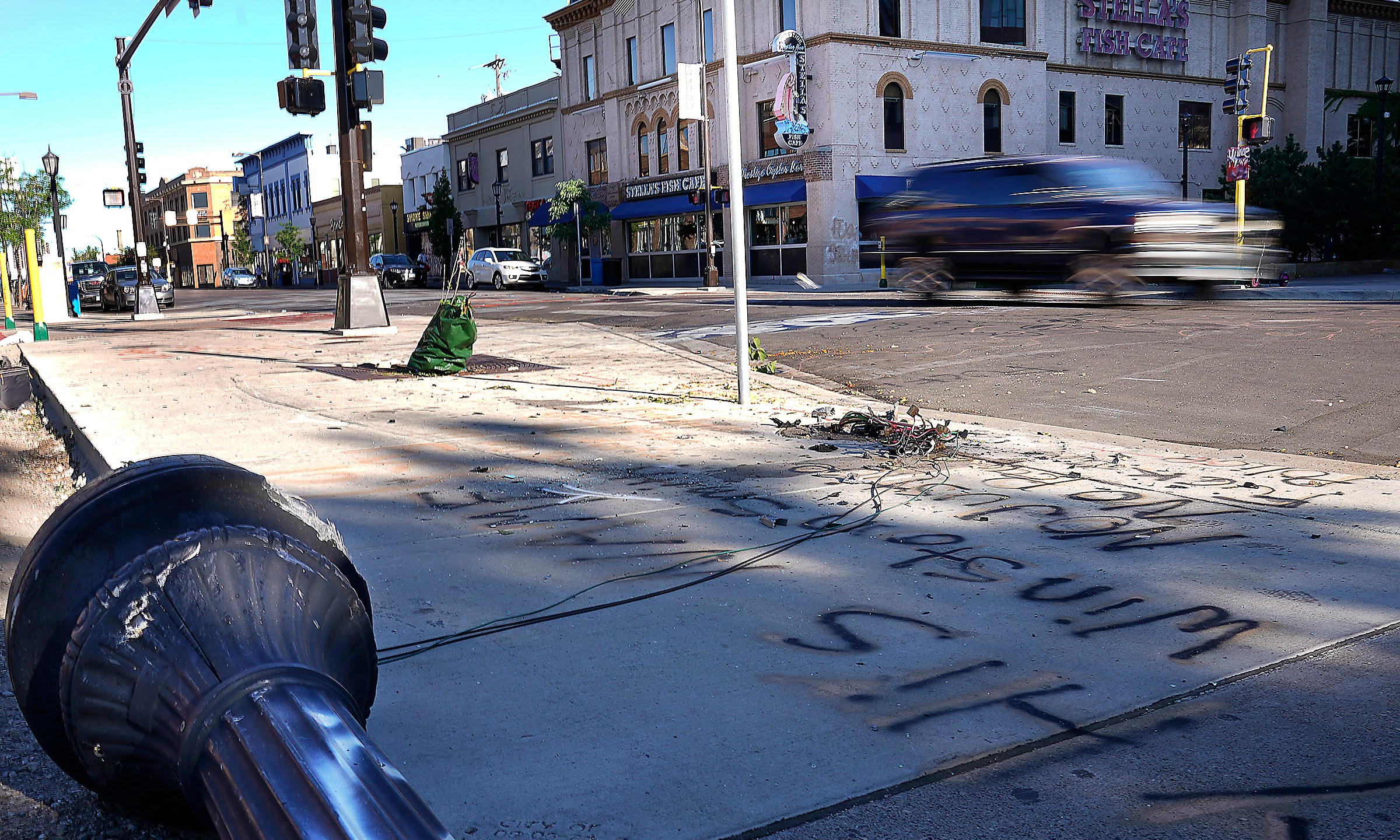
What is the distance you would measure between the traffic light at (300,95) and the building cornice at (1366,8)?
138 feet

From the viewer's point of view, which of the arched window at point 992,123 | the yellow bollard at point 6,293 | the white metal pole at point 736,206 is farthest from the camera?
the arched window at point 992,123

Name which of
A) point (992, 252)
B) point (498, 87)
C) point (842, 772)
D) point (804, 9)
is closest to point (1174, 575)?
point (842, 772)

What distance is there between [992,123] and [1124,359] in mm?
28097

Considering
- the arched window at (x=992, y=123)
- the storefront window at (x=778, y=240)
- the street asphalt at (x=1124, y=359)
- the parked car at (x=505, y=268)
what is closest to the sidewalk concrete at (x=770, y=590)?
the street asphalt at (x=1124, y=359)

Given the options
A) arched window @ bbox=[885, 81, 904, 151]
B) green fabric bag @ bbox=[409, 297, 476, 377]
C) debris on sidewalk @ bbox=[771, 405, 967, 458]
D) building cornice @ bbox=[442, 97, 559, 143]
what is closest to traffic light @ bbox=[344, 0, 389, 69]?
green fabric bag @ bbox=[409, 297, 476, 377]

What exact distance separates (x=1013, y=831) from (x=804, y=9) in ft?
114

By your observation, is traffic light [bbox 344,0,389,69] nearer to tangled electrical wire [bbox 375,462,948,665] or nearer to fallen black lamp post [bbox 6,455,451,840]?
tangled electrical wire [bbox 375,462,948,665]

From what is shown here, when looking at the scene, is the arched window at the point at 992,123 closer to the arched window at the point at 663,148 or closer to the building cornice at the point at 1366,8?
the arched window at the point at 663,148

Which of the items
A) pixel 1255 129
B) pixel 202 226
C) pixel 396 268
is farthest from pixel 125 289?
pixel 202 226

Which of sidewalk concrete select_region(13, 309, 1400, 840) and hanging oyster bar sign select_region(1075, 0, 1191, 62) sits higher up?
hanging oyster bar sign select_region(1075, 0, 1191, 62)

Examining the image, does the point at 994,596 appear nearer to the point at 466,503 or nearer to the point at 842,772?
the point at 842,772

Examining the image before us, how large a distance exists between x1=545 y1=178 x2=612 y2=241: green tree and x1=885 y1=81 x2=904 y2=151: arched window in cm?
1211

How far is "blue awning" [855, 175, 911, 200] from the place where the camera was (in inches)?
1323

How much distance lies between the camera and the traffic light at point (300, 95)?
13.2 metres
